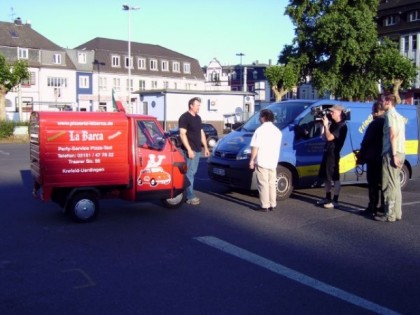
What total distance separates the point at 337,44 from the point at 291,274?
37.5 meters

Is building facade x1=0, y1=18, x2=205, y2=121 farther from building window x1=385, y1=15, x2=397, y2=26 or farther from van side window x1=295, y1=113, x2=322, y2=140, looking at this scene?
van side window x1=295, y1=113, x2=322, y2=140

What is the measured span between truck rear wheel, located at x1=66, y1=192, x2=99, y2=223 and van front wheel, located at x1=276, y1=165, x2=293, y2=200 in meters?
3.77

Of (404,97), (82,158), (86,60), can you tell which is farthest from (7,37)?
(82,158)

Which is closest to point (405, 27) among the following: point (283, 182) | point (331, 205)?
point (283, 182)

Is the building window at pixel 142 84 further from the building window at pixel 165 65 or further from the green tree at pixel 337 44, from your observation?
the green tree at pixel 337 44

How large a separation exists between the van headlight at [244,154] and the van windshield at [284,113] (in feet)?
2.94

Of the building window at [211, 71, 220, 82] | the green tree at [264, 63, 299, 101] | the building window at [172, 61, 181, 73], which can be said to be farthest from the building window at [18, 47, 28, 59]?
the green tree at [264, 63, 299, 101]

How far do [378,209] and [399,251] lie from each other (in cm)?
256

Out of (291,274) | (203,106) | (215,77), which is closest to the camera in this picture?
(291,274)

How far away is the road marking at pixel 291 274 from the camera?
15.9 ft

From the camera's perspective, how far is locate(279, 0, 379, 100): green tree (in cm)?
4000

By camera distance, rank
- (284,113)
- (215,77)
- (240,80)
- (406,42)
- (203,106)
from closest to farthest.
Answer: (284,113) < (203,106) < (406,42) < (215,77) < (240,80)

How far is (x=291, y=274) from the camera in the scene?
18.6 ft

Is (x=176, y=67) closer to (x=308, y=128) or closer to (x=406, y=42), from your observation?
(x=406, y=42)
